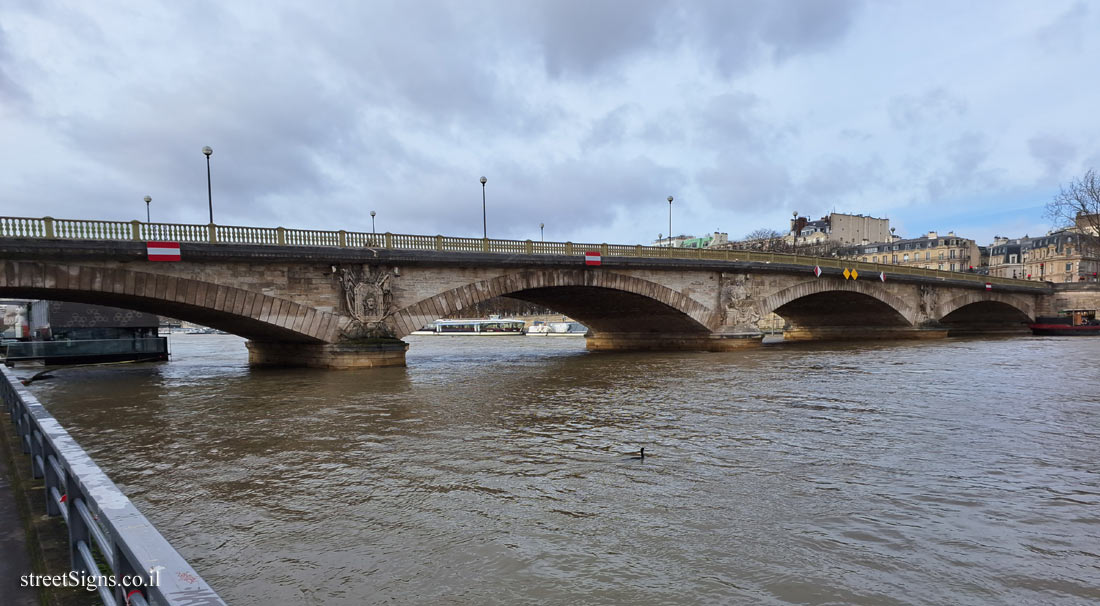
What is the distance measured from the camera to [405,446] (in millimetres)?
11344

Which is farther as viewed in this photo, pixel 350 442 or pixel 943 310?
pixel 943 310

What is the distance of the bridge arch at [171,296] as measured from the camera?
792 inches

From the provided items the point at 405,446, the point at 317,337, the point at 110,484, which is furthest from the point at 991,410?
the point at 317,337

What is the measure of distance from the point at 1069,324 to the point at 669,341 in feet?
135

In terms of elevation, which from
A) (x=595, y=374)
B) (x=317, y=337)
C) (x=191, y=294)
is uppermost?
(x=191, y=294)

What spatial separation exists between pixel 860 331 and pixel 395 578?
5383 centimetres

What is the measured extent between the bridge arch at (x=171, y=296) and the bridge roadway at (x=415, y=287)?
4 centimetres

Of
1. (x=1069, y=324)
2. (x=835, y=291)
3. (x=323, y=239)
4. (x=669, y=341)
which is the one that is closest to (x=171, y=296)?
(x=323, y=239)

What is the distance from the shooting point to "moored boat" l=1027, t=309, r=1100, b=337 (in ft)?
176

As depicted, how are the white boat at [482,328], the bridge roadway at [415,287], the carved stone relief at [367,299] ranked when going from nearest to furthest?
the bridge roadway at [415,287], the carved stone relief at [367,299], the white boat at [482,328]

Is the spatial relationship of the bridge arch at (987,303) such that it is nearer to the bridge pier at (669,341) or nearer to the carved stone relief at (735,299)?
the bridge pier at (669,341)

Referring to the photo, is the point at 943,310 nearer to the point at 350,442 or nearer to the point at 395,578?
the point at 350,442

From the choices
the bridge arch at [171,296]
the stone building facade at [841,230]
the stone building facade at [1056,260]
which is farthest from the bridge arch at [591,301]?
the stone building facade at [841,230]

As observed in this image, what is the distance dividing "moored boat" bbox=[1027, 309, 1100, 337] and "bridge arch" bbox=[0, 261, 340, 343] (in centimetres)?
5978
